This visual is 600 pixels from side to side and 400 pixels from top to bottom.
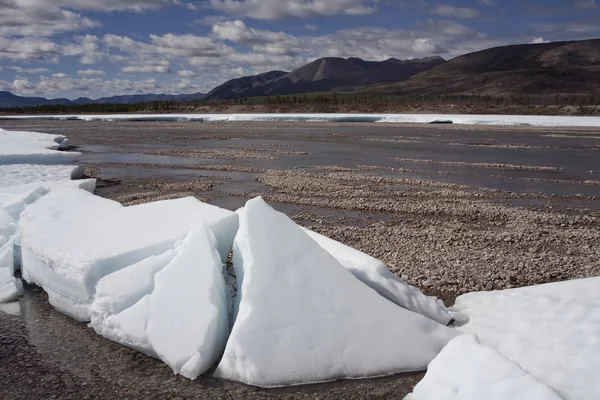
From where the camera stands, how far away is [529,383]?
3.67 m

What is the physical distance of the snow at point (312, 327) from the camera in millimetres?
4434

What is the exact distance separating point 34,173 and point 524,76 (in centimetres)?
14673

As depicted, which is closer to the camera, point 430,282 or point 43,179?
point 430,282

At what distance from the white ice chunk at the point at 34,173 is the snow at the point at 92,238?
250 inches

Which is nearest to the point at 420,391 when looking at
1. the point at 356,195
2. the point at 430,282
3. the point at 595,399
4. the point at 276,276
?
the point at 595,399

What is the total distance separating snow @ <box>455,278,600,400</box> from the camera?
13.4 ft

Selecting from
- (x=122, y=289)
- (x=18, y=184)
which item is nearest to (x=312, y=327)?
(x=122, y=289)

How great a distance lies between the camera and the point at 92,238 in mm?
6348

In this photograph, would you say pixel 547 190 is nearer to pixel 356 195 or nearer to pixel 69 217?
pixel 356 195

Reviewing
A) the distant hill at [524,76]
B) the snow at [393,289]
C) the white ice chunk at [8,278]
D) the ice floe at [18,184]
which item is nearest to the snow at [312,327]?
the snow at [393,289]

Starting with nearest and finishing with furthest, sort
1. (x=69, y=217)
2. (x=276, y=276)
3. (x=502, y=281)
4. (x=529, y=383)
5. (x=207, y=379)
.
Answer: (x=529, y=383) < (x=207, y=379) < (x=276, y=276) < (x=502, y=281) < (x=69, y=217)

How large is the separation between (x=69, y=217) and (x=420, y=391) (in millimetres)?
5546

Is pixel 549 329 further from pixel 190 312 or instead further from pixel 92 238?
pixel 92 238

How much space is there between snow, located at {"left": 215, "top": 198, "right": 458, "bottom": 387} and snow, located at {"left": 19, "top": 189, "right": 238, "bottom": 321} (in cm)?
136
